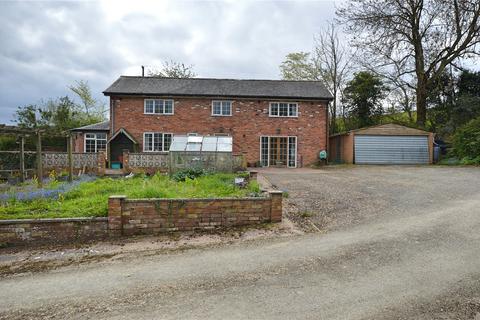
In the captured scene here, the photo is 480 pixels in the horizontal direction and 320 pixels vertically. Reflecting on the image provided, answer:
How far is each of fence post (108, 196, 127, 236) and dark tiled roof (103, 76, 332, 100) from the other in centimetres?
1628

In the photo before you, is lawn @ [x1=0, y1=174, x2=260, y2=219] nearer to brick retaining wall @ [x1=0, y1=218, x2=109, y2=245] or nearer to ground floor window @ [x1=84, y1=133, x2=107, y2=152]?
brick retaining wall @ [x1=0, y1=218, x2=109, y2=245]

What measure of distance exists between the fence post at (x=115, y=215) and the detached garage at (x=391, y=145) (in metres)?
17.9

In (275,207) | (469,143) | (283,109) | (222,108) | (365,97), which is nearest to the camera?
(275,207)


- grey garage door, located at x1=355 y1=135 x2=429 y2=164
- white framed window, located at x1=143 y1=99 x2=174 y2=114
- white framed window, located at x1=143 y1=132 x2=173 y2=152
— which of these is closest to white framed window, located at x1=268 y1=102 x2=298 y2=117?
grey garage door, located at x1=355 y1=135 x2=429 y2=164

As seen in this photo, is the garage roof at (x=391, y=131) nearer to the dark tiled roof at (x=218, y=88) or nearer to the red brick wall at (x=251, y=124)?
the red brick wall at (x=251, y=124)

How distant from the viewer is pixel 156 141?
2105cm

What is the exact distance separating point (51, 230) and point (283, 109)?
18.1 meters

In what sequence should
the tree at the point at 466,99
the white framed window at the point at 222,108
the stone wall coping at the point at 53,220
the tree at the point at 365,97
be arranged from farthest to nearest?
the tree at the point at 365,97
the tree at the point at 466,99
the white framed window at the point at 222,108
the stone wall coping at the point at 53,220

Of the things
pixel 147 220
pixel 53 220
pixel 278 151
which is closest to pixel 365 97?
pixel 278 151

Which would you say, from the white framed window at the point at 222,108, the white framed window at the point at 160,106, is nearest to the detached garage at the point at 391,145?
the white framed window at the point at 222,108

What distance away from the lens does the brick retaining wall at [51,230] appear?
5.36 meters

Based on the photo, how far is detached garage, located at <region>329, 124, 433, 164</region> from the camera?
20328mm

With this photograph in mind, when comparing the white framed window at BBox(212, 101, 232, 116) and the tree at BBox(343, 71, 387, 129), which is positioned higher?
the tree at BBox(343, 71, 387, 129)

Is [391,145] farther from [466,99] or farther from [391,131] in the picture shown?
[466,99]
